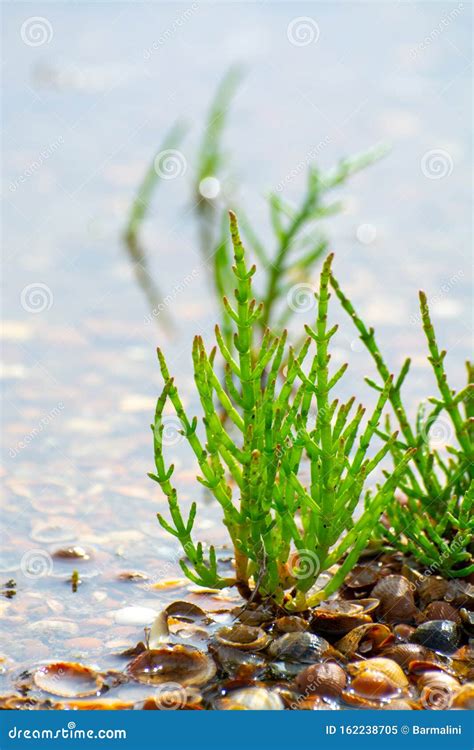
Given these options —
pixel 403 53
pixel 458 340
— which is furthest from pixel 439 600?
pixel 403 53

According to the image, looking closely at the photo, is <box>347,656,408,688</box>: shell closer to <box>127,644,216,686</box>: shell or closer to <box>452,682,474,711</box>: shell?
<box>452,682,474,711</box>: shell

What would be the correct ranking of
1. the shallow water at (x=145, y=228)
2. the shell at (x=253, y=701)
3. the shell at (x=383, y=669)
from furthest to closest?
the shallow water at (x=145, y=228)
the shell at (x=383, y=669)
the shell at (x=253, y=701)

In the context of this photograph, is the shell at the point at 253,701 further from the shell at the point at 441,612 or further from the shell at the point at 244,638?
the shell at the point at 441,612

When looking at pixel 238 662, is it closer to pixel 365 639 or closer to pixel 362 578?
pixel 365 639

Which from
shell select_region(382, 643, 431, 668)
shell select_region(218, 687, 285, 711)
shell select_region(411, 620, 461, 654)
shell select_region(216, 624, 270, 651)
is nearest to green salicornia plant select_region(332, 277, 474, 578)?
shell select_region(411, 620, 461, 654)

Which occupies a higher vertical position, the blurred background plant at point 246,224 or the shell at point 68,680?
the blurred background plant at point 246,224

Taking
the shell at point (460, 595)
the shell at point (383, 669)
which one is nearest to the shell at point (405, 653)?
the shell at point (383, 669)

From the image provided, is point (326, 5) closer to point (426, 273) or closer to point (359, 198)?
point (359, 198)
